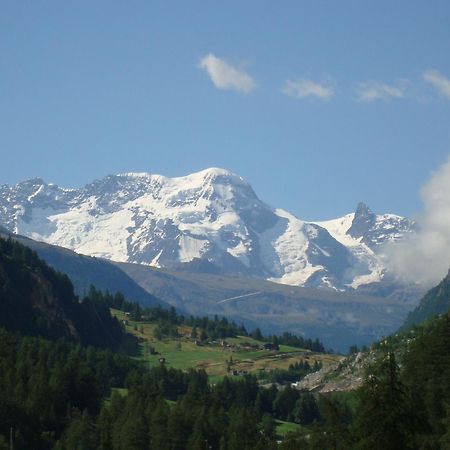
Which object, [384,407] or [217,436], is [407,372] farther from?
[384,407]

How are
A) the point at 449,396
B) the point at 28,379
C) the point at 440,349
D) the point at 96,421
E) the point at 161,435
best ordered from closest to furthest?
the point at 449,396
the point at 440,349
the point at 161,435
the point at 96,421
the point at 28,379

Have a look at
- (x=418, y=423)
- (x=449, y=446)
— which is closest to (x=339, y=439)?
(x=449, y=446)

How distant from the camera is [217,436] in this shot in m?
160

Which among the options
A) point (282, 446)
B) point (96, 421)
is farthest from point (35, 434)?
point (282, 446)

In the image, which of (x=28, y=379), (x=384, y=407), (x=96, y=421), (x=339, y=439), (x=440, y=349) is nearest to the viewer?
(x=384, y=407)

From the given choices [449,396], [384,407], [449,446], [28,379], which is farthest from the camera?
[28,379]

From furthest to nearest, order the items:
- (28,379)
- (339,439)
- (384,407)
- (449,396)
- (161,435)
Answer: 1. (28,379)
2. (161,435)
3. (449,396)
4. (339,439)
5. (384,407)

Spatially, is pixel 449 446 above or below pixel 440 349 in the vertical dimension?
below

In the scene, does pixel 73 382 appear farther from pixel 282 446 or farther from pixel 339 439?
pixel 339 439

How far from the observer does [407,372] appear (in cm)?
14562

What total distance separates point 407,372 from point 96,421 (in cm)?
5139

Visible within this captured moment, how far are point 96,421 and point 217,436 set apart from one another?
2205 cm

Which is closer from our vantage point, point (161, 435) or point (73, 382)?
point (161, 435)

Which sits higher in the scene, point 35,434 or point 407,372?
point 407,372
